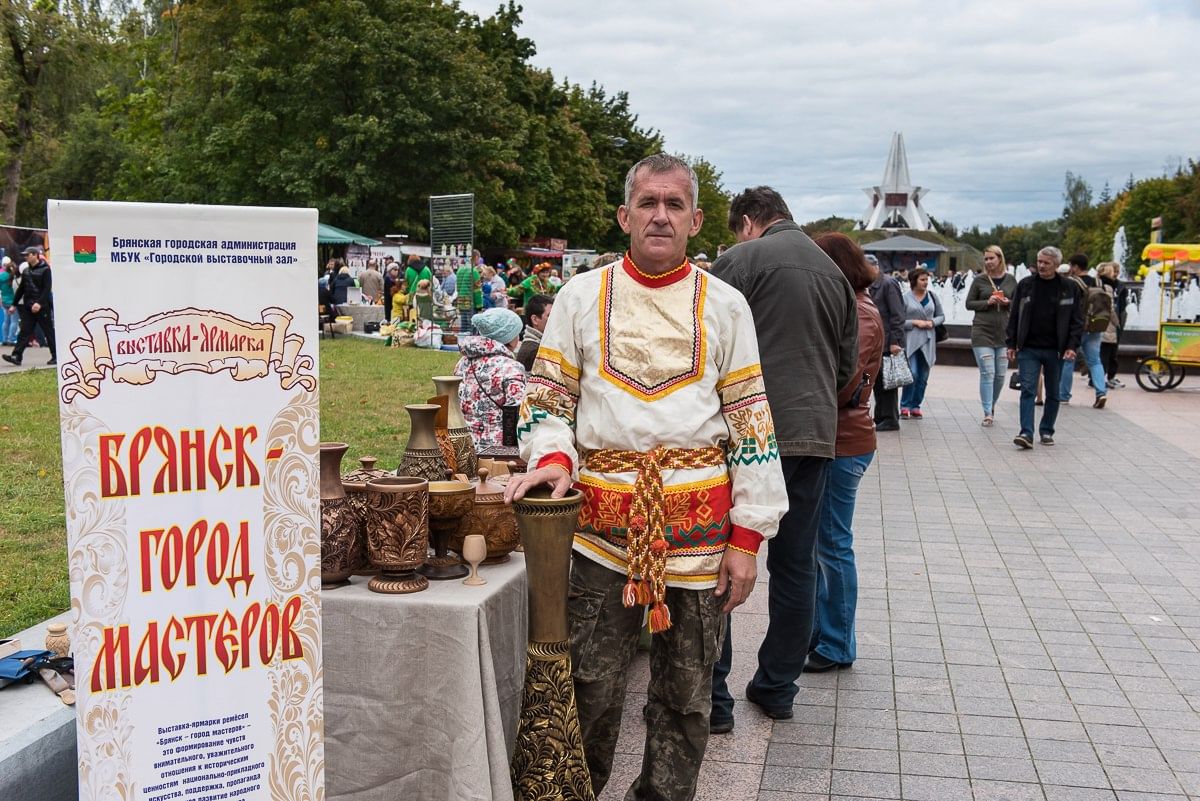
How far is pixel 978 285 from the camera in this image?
12.9 meters

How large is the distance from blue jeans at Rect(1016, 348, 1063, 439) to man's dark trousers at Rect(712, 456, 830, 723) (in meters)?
7.09

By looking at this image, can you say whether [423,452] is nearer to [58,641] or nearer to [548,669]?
[548,669]

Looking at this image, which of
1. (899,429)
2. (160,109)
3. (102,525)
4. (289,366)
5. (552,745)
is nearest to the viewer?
(102,525)

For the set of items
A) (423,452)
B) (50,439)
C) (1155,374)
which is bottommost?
(1155,374)

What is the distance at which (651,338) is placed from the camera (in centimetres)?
306

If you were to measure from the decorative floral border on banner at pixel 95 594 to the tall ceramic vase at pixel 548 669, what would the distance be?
38.6 inches

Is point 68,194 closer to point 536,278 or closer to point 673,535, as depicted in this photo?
point 536,278

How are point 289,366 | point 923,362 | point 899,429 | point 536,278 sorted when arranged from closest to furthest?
1. point 289,366
2. point 899,429
3. point 923,362
4. point 536,278

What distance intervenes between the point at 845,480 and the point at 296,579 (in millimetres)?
2743

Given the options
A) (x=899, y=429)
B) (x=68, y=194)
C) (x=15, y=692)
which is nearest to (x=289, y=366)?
(x=15, y=692)

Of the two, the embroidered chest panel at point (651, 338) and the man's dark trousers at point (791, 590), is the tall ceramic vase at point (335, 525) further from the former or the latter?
the man's dark trousers at point (791, 590)

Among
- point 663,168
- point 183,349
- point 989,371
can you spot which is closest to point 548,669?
point 183,349

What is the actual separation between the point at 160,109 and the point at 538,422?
152 ft

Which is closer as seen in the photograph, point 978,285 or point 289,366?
point 289,366
